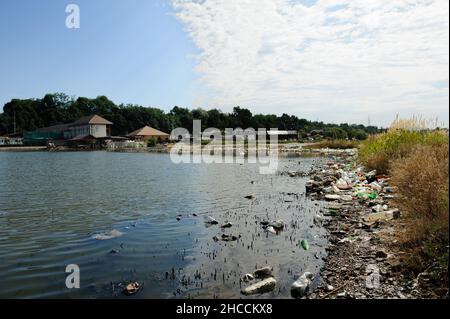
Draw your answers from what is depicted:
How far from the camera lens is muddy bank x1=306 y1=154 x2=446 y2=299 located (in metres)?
5.36

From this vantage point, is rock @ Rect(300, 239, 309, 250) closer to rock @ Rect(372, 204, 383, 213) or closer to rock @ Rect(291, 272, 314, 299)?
rock @ Rect(291, 272, 314, 299)

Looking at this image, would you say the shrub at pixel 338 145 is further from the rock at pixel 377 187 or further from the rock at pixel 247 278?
the rock at pixel 247 278

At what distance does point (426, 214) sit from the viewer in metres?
6.23

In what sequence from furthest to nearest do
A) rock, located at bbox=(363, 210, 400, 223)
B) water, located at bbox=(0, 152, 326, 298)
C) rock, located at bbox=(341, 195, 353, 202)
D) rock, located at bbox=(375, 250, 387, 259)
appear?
rock, located at bbox=(341, 195, 353, 202) → rock, located at bbox=(363, 210, 400, 223) → rock, located at bbox=(375, 250, 387, 259) → water, located at bbox=(0, 152, 326, 298)

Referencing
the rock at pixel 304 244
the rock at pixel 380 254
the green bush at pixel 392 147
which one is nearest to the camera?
the rock at pixel 380 254

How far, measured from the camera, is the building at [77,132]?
8844 cm

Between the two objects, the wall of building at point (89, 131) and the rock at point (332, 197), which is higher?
the wall of building at point (89, 131)

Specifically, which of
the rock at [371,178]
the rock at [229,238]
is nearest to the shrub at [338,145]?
the rock at [371,178]

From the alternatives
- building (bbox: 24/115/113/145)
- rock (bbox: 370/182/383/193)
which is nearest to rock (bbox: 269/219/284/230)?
rock (bbox: 370/182/383/193)

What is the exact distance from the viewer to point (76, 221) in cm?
1089

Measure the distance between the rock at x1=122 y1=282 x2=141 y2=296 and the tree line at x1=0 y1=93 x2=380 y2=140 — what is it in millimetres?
90651

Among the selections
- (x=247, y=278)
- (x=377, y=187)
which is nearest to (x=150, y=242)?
(x=247, y=278)

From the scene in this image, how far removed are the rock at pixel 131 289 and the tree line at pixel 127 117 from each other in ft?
297
